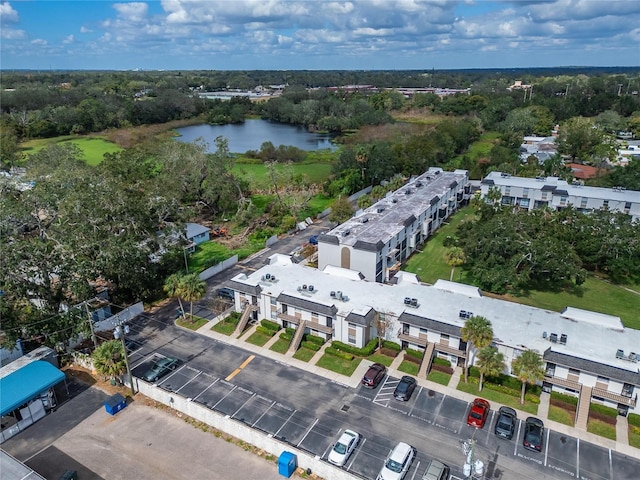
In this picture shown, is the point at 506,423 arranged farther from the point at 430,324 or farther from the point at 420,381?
the point at 430,324

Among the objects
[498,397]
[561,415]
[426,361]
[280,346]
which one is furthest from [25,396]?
[561,415]

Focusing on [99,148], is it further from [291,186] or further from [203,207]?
[291,186]

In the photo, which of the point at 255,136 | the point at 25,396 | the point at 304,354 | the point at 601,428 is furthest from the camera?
the point at 255,136

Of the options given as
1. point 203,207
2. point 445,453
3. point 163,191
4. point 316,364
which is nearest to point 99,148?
point 203,207

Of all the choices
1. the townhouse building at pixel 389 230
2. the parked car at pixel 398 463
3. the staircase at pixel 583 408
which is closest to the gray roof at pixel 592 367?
the staircase at pixel 583 408

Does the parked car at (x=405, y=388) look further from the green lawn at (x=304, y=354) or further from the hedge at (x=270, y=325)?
the hedge at (x=270, y=325)

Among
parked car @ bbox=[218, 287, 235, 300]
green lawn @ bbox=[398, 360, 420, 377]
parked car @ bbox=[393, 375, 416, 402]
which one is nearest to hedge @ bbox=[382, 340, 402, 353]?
green lawn @ bbox=[398, 360, 420, 377]

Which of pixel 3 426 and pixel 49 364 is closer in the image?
pixel 3 426
